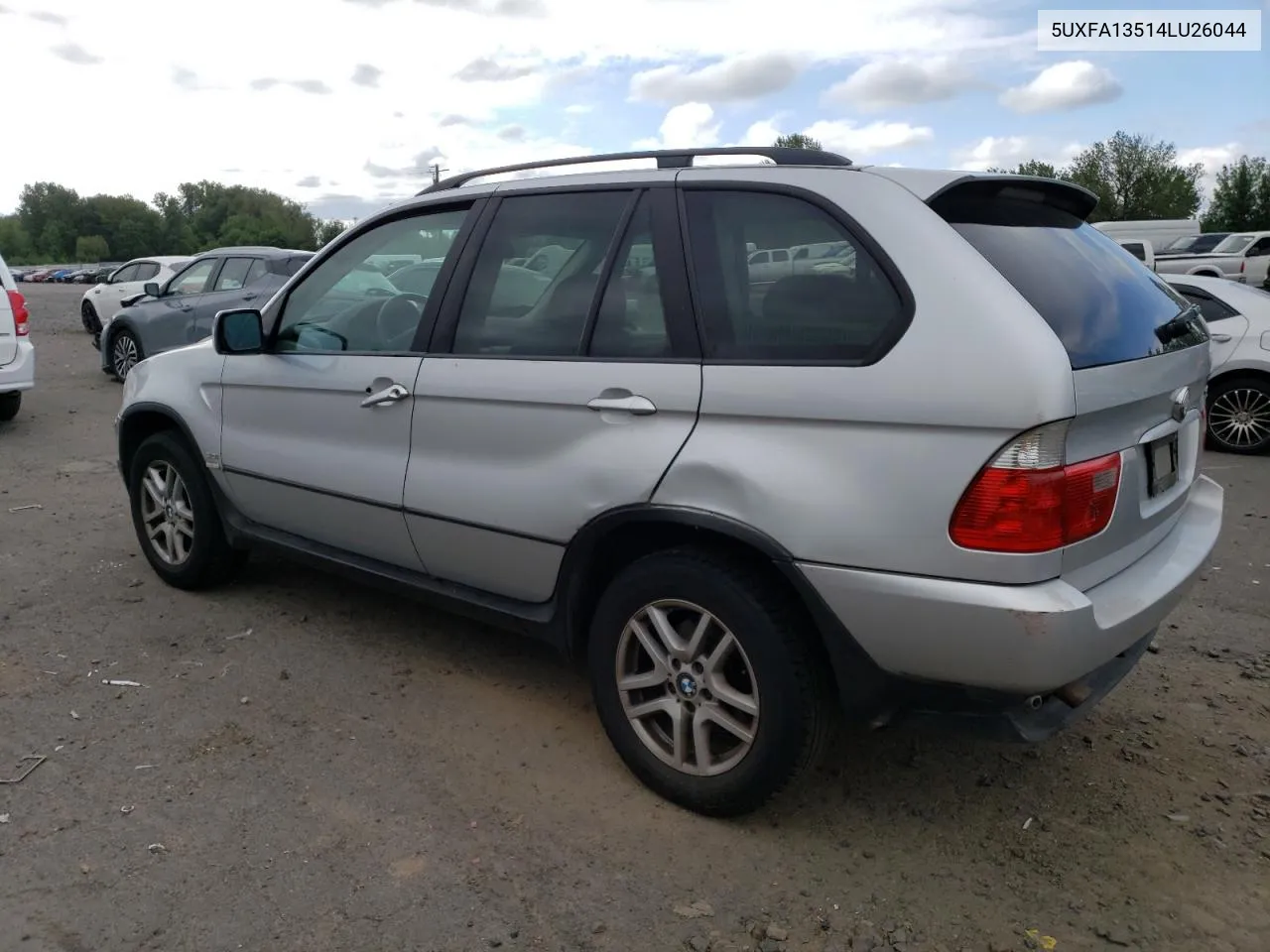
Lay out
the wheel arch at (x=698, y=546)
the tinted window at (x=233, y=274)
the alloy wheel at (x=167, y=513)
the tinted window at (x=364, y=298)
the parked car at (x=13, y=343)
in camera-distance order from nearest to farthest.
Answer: the wheel arch at (x=698, y=546) → the tinted window at (x=364, y=298) → the alloy wheel at (x=167, y=513) → the parked car at (x=13, y=343) → the tinted window at (x=233, y=274)

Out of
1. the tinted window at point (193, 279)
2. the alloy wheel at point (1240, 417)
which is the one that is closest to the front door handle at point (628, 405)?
the alloy wheel at point (1240, 417)

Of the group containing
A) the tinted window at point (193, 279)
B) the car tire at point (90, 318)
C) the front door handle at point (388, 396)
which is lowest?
the car tire at point (90, 318)

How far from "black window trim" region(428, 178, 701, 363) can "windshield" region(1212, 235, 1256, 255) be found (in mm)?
27794

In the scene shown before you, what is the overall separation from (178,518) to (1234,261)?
27124 mm

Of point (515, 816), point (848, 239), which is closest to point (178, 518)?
Result: point (515, 816)

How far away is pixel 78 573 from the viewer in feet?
17.4

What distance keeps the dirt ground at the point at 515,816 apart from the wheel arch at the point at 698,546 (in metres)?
0.53

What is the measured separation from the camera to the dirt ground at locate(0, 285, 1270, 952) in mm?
2598

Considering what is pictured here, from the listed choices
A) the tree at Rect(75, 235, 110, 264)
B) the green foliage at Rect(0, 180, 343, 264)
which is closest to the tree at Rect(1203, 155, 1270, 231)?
→ the green foliage at Rect(0, 180, 343, 264)

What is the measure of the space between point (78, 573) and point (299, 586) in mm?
1216

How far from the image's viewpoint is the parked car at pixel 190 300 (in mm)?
12086

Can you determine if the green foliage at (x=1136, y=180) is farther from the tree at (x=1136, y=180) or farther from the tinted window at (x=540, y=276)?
the tinted window at (x=540, y=276)

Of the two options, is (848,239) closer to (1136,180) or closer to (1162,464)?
(1162,464)

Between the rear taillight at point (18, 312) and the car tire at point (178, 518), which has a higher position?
the rear taillight at point (18, 312)
